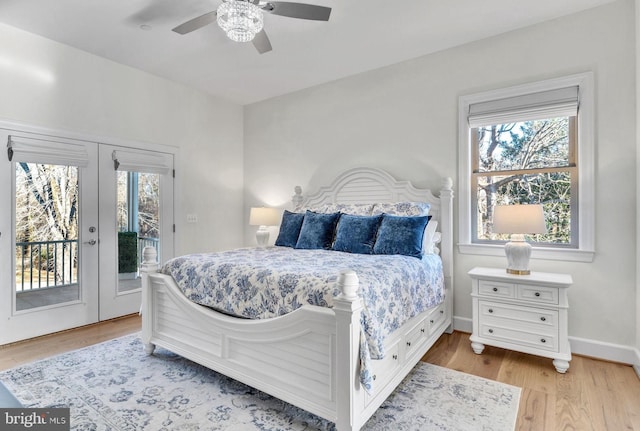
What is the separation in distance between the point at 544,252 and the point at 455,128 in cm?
141

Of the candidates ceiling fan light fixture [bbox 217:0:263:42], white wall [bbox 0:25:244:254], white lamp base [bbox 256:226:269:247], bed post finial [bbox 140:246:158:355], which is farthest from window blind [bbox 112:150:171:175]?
ceiling fan light fixture [bbox 217:0:263:42]

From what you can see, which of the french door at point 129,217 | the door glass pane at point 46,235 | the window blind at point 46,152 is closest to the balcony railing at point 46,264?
the door glass pane at point 46,235

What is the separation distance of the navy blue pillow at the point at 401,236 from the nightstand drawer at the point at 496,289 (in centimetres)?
57

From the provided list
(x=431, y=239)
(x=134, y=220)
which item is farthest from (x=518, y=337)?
(x=134, y=220)

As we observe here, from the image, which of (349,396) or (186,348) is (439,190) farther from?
(186,348)

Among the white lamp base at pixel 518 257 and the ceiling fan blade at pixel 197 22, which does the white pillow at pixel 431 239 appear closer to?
the white lamp base at pixel 518 257

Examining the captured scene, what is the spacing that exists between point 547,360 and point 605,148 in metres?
1.74

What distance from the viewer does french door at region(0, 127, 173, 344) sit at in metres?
3.08

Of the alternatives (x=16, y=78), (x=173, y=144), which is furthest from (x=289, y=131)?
(x=16, y=78)

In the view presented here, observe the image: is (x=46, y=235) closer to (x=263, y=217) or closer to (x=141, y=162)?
(x=141, y=162)

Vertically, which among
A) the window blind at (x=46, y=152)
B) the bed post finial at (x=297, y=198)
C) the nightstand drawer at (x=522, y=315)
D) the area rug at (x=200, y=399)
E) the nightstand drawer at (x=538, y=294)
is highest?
the window blind at (x=46, y=152)

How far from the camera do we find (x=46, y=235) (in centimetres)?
330

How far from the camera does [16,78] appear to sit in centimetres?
308

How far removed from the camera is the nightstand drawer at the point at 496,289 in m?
2.67
